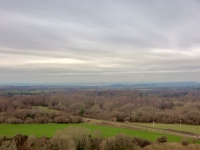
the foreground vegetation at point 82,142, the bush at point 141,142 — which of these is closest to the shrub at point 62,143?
the foreground vegetation at point 82,142

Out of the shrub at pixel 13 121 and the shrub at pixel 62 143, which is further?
the shrub at pixel 13 121

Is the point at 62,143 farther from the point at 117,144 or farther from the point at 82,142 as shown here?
the point at 117,144

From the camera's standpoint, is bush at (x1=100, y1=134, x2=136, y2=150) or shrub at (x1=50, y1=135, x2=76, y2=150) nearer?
shrub at (x1=50, y1=135, x2=76, y2=150)

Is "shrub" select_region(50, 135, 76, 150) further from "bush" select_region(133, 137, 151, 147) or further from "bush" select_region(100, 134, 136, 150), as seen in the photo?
"bush" select_region(133, 137, 151, 147)

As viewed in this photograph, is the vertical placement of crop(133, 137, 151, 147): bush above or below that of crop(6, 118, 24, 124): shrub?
below

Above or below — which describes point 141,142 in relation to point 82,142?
Result: below

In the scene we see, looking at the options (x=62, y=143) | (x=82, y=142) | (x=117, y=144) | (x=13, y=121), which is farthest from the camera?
(x=13, y=121)

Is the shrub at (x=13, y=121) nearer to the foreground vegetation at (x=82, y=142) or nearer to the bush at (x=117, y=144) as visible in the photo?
the foreground vegetation at (x=82, y=142)

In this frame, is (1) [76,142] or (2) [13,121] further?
(2) [13,121]

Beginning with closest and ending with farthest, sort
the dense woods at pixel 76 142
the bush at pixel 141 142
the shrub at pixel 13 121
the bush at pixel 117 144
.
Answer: the dense woods at pixel 76 142
the bush at pixel 117 144
the bush at pixel 141 142
the shrub at pixel 13 121

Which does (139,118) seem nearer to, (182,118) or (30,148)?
(182,118)

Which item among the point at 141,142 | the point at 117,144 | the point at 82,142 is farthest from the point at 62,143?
the point at 141,142

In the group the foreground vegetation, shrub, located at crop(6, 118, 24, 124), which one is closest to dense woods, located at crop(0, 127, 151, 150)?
the foreground vegetation
